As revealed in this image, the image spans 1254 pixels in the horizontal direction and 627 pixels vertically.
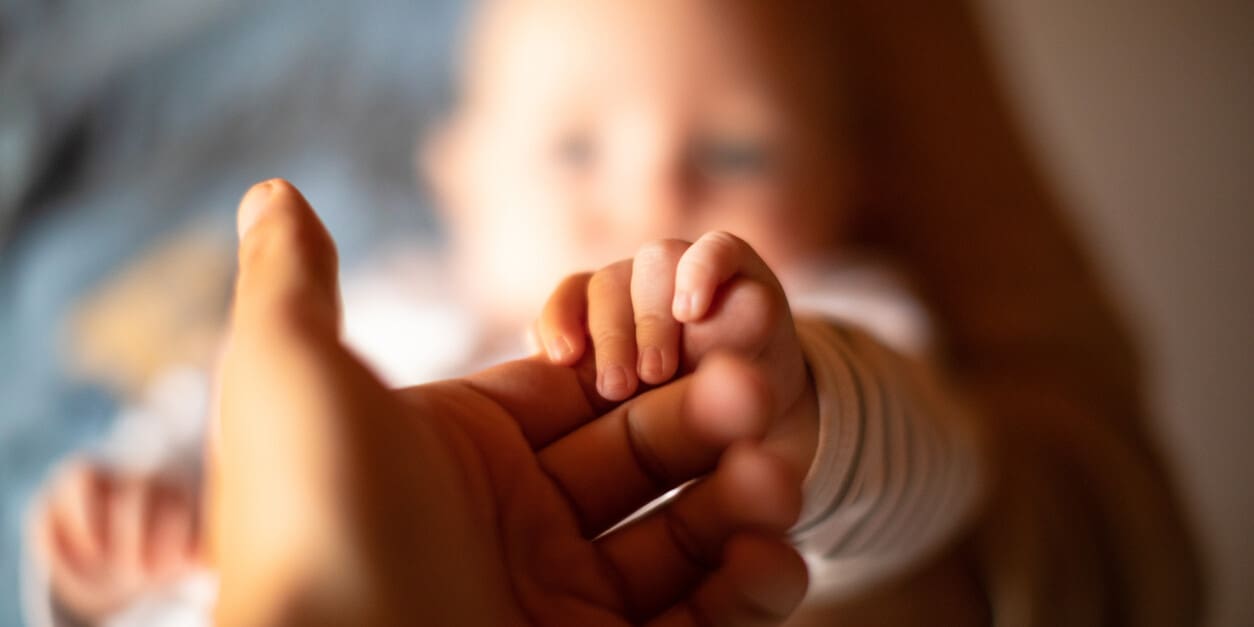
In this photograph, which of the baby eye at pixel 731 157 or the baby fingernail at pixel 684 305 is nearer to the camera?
the baby fingernail at pixel 684 305

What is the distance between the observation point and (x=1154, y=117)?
28.1 inches

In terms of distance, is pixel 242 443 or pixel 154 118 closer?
pixel 242 443

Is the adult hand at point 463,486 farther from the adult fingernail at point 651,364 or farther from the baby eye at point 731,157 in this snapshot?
the baby eye at point 731,157

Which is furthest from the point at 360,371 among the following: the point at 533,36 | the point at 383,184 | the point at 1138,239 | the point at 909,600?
the point at 1138,239

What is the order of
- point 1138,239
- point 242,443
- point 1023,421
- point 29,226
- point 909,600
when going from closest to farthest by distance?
point 242,443
point 909,600
point 1023,421
point 29,226
point 1138,239

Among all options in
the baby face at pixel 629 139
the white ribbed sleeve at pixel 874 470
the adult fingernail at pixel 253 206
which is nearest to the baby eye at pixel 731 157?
the baby face at pixel 629 139

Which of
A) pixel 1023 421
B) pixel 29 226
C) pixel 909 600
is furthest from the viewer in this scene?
pixel 29 226

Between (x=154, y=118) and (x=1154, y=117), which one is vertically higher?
(x=154, y=118)

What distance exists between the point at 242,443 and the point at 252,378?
0.05 feet

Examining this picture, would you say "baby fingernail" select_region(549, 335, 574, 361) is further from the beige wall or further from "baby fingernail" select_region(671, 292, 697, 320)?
the beige wall

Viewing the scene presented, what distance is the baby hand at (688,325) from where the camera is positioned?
0.24 meters

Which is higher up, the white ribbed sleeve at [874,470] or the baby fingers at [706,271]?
the baby fingers at [706,271]

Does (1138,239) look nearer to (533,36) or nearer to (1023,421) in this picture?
(1023,421)

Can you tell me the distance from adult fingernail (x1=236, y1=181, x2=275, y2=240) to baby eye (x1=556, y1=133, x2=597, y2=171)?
0.81 ft
